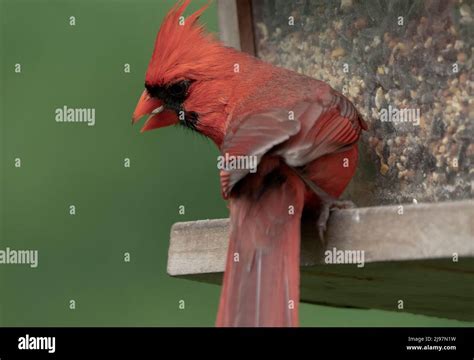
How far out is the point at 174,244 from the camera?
295 cm

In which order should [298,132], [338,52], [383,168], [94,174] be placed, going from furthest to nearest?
[94,174]
[338,52]
[383,168]
[298,132]

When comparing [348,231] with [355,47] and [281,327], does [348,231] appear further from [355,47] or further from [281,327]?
[355,47]

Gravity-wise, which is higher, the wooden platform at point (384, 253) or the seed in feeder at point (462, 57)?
the seed in feeder at point (462, 57)

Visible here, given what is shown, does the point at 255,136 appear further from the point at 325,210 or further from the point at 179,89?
the point at 179,89

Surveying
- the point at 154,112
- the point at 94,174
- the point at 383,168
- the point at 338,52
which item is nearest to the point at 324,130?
the point at 383,168

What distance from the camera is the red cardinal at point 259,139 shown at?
8.73 ft

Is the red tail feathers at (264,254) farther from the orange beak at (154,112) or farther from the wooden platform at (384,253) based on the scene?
the orange beak at (154,112)

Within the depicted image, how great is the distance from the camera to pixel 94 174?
4617mm

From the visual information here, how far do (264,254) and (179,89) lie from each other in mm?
699

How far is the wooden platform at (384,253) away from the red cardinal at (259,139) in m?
0.08

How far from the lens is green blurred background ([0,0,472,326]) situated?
14.5 feet

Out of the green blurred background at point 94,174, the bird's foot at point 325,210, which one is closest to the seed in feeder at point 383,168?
the bird's foot at point 325,210
